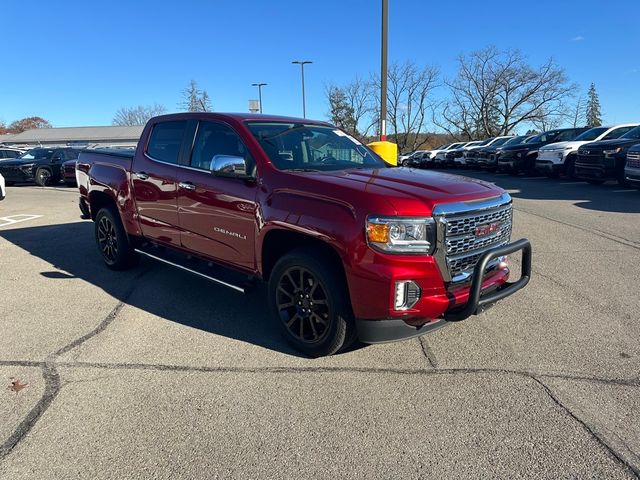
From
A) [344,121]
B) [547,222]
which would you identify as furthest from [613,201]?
[344,121]

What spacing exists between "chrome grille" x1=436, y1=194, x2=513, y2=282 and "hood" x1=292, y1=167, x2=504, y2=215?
3.9 inches

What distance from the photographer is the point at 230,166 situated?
12.3 feet

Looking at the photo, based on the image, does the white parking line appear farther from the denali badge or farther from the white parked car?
the white parked car

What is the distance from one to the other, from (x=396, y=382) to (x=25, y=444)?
2.26 m

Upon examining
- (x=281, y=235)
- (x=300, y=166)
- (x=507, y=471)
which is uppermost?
(x=300, y=166)

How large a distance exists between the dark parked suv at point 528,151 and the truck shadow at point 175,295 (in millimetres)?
15864

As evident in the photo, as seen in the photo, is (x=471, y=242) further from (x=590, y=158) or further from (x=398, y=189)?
(x=590, y=158)

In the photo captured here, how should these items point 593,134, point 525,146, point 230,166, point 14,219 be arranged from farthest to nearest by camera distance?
point 525,146 → point 593,134 → point 14,219 → point 230,166

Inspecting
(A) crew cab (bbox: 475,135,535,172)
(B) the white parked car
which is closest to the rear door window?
(B) the white parked car

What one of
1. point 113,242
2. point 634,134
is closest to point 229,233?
point 113,242

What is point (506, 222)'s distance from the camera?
3787 mm

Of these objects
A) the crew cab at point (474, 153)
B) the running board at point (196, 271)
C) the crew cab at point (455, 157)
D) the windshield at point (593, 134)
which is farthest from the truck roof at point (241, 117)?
the crew cab at point (455, 157)

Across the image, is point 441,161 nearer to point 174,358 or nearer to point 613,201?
point 613,201

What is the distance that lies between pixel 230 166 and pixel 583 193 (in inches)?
458
